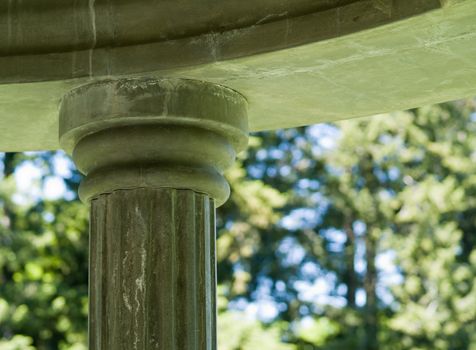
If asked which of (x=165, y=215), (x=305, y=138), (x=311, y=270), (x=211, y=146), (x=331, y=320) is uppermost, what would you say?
(x=305, y=138)

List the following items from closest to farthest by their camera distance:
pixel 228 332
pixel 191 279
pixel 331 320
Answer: pixel 191 279
pixel 228 332
pixel 331 320

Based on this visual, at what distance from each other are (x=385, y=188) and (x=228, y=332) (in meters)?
8.50

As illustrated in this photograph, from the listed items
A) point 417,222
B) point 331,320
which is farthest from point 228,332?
point 417,222

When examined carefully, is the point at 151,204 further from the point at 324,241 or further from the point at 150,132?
the point at 324,241

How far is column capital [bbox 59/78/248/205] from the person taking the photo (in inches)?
198

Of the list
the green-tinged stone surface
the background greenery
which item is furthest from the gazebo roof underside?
the background greenery

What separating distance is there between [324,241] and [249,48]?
24.8 meters

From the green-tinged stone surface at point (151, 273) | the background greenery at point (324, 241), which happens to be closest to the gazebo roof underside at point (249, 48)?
the green-tinged stone surface at point (151, 273)

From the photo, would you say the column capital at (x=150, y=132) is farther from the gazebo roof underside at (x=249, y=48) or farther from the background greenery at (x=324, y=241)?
the background greenery at (x=324, y=241)

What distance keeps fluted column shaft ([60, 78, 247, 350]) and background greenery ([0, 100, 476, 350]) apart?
60.0 ft

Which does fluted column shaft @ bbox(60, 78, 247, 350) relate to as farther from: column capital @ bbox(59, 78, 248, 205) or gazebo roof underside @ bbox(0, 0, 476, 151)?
gazebo roof underside @ bbox(0, 0, 476, 151)

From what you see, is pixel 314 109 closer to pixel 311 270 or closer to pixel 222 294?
pixel 222 294

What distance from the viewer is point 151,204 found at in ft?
16.4

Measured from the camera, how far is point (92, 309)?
5070mm
